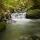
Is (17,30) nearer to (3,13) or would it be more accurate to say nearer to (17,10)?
(3,13)

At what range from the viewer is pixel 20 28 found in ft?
7.27

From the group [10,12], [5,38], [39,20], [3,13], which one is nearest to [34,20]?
[39,20]

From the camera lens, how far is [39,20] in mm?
2572

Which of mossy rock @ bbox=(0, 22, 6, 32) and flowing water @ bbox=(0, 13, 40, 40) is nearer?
flowing water @ bbox=(0, 13, 40, 40)

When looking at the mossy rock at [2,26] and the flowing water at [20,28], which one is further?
the mossy rock at [2,26]

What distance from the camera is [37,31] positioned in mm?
2059

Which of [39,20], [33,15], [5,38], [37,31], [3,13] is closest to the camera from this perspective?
[5,38]

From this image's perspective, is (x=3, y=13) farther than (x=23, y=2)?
No

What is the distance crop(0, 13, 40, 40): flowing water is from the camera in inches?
74.0

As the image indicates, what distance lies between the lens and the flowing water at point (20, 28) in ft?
6.16

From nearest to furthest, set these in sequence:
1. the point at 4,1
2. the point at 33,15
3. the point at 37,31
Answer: the point at 37,31, the point at 4,1, the point at 33,15

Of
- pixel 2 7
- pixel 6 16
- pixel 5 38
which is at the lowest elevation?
pixel 5 38

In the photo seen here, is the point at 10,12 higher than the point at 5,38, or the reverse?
the point at 10,12

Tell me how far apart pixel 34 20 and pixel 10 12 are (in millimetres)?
580
